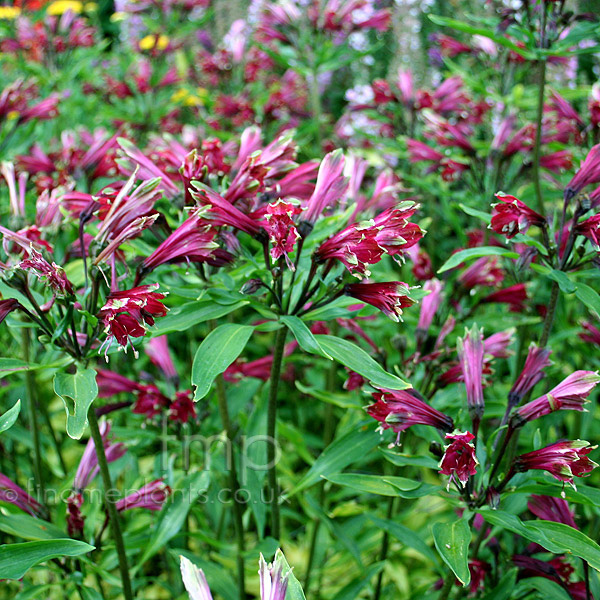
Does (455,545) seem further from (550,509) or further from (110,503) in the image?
(110,503)

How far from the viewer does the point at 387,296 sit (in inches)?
57.0

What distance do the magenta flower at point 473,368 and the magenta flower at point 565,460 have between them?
0.18 meters

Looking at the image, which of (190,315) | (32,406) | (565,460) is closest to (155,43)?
(32,406)

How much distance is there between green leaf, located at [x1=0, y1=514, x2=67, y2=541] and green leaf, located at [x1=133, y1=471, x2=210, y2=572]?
0.25m

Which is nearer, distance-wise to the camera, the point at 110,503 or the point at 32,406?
the point at 110,503

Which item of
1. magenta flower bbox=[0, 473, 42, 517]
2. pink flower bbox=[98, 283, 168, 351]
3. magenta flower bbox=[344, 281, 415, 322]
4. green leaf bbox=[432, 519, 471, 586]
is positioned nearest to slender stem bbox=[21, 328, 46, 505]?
magenta flower bbox=[0, 473, 42, 517]

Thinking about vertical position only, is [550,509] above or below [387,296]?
below

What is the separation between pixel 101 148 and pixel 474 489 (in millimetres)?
1925

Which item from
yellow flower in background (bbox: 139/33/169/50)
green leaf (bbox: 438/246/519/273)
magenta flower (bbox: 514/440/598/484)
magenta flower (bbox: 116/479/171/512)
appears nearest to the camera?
magenta flower (bbox: 514/440/598/484)

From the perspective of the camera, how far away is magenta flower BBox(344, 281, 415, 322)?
4.71ft

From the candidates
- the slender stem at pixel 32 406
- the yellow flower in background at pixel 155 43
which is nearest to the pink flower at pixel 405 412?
the slender stem at pixel 32 406

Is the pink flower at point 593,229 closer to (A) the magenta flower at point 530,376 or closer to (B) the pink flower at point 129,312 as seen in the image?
(A) the magenta flower at point 530,376

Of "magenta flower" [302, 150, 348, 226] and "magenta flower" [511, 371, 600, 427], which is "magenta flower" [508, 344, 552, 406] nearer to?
"magenta flower" [511, 371, 600, 427]

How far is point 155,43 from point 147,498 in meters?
3.92
